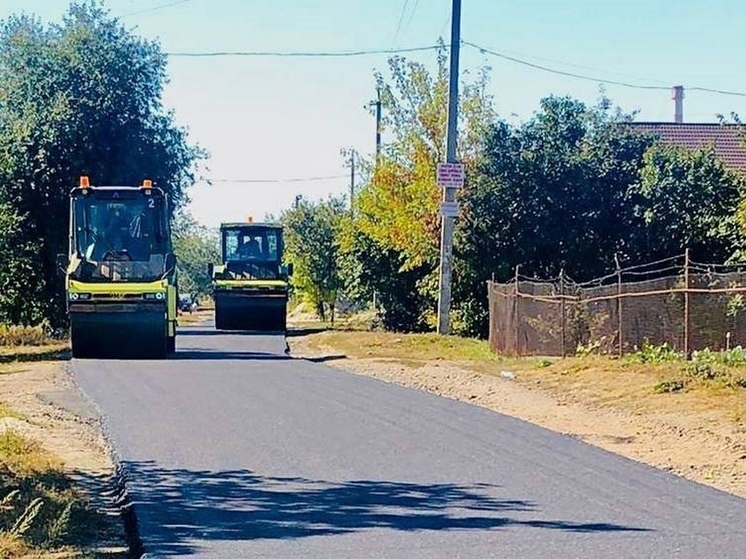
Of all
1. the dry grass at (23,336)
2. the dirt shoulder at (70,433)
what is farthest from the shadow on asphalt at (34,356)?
the dirt shoulder at (70,433)

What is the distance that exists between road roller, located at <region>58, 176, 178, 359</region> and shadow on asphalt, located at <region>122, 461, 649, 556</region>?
13975 millimetres

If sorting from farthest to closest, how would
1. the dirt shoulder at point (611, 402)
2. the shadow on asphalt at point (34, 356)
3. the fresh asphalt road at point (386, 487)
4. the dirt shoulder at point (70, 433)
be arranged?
the shadow on asphalt at point (34, 356), the dirt shoulder at point (611, 402), the dirt shoulder at point (70, 433), the fresh asphalt road at point (386, 487)

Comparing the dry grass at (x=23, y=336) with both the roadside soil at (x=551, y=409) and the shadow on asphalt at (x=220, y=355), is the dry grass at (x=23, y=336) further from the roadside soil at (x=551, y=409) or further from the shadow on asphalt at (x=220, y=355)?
the roadside soil at (x=551, y=409)

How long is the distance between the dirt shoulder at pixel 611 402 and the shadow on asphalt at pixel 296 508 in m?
2.40

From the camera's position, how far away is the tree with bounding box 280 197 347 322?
61094 millimetres

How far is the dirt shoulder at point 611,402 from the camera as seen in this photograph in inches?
482

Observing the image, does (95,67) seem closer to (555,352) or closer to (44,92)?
(44,92)

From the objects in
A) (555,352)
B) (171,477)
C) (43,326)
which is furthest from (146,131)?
(171,477)

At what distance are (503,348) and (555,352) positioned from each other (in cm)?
301

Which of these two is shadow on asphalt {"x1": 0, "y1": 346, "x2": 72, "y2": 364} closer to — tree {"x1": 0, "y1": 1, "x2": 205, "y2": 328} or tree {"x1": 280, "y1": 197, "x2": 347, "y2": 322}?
tree {"x1": 0, "y1": 1, "x2": 205, "y2": 328}

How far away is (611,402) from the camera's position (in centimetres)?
1620

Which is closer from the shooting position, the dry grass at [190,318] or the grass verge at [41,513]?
the grass verge at [41,513]

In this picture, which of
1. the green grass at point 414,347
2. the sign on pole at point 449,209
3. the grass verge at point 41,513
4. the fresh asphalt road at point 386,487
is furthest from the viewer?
the sign on pole at point 449,209

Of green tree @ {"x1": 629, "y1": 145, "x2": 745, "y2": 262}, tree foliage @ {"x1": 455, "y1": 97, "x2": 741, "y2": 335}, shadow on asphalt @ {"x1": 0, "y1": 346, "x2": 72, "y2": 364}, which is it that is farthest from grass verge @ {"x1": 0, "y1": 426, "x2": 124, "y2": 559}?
tree foliage @ {"x1": 455, "y1": 97, "x2": 741, "y2": 335}
